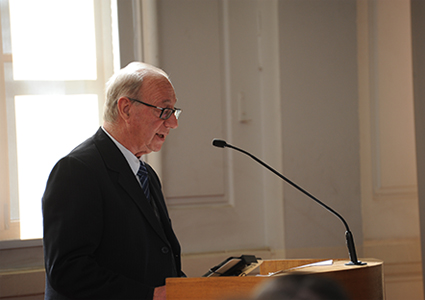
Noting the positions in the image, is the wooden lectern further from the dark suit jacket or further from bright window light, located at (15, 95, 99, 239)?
bright window light, located at (15, 95, 99, 239)

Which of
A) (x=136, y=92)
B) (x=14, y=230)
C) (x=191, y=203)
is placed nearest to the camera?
(x=136, y=92)

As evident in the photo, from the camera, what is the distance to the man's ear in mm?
1919

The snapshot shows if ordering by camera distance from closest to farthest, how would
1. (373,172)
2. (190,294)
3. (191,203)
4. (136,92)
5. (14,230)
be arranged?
(190,294), (136,92), (14,230), (191,203), (373,172)

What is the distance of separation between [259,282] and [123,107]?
96cm

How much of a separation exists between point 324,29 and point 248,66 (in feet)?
1.85

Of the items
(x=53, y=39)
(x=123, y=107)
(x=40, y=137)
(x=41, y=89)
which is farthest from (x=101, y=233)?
(x=53, y=39)

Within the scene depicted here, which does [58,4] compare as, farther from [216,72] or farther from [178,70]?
[216,72]

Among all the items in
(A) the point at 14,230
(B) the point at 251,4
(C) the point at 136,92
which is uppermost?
(B) the point at 251,4

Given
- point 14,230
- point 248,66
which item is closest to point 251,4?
point 248,66

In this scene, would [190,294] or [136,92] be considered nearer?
[190,294]

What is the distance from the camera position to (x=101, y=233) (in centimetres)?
165

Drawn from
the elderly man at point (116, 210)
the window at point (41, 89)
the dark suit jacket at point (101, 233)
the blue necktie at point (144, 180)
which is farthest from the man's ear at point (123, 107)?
the window at point (41, 89)

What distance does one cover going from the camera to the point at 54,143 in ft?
9.23

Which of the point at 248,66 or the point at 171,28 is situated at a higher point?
the point at 171,28
